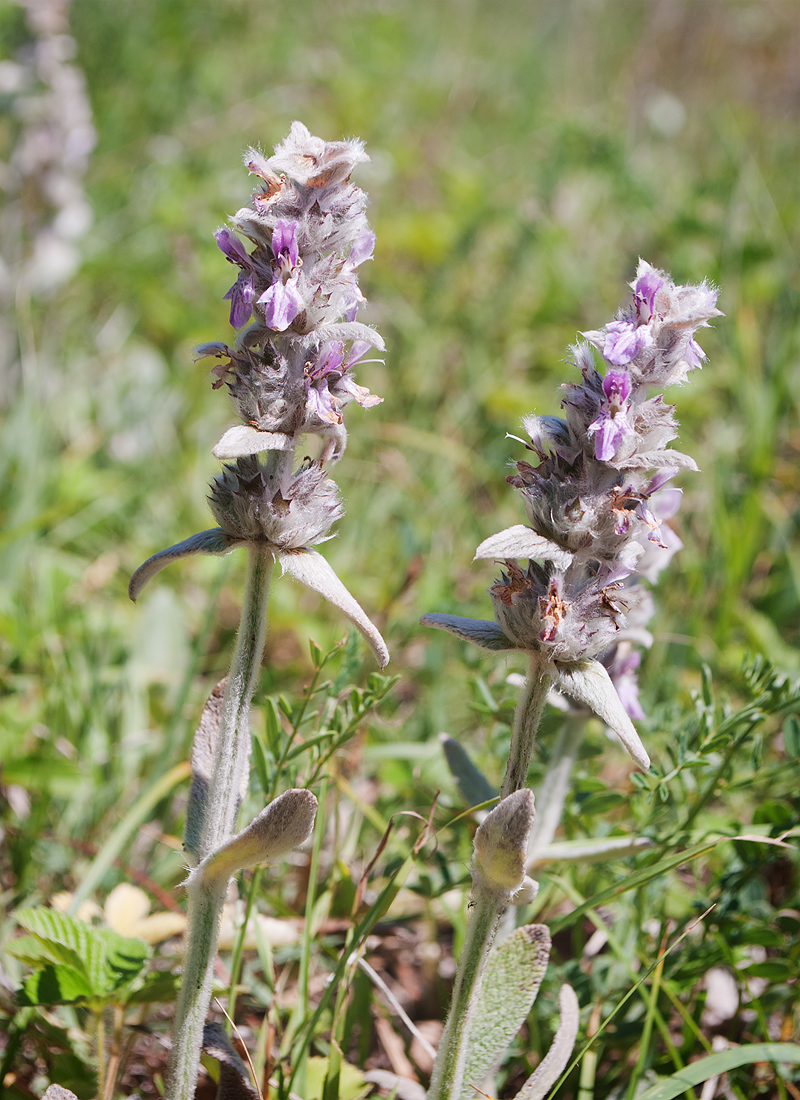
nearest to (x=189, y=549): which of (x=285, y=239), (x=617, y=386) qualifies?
(x=285, y=239)

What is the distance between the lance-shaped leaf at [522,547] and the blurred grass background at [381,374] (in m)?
0.80

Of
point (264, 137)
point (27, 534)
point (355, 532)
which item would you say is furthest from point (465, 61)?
point (27, 534)

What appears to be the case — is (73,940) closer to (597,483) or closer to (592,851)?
(592,851)

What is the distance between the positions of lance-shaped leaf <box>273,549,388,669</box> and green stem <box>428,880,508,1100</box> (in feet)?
1.48

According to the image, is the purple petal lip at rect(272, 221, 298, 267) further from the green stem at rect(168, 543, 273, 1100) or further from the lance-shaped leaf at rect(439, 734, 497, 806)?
the lance-shaped leaf at rect(439, 734, 497, 806)

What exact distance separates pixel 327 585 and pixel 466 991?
2.43 ft

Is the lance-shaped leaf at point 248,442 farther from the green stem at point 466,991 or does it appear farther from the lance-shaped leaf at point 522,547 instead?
the green stem at point 466,991

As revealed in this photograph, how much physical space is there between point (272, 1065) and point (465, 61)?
9.97 metres

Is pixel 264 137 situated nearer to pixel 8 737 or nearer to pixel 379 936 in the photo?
pixel 8 737

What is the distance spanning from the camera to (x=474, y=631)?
160cm

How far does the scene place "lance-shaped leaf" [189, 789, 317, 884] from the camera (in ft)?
4.74

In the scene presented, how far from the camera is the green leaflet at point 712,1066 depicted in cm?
170

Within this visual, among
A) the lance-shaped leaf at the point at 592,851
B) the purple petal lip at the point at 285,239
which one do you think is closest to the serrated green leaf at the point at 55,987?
the lance-shaped leaf at the point at 592,851

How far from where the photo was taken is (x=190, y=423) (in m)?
4.71
